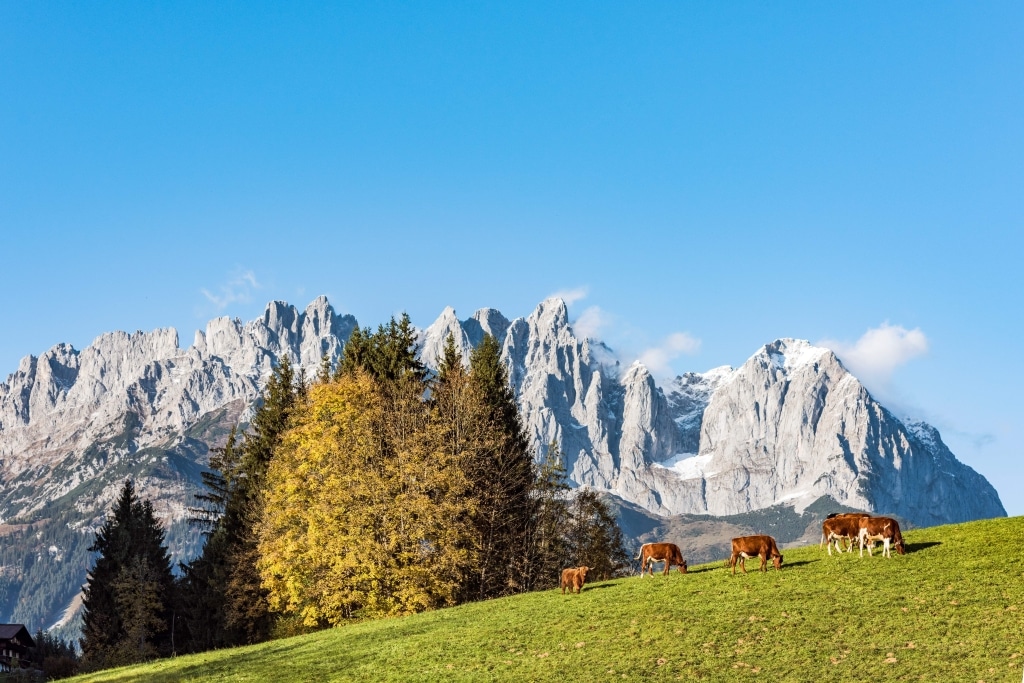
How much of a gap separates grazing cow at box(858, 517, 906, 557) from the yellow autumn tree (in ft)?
72.5

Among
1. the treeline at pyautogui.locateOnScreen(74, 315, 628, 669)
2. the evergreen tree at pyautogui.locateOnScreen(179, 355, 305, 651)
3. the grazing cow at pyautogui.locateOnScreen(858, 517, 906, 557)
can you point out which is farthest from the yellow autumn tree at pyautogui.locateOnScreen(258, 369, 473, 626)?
the grazing cow at pyautogui.locateOnScreen(858, 517, 906, 557)

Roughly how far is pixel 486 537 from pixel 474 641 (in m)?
27.2

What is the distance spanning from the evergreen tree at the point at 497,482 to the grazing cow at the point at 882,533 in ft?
Answer: 76.2

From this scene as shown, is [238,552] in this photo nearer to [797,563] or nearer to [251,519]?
[251,519]

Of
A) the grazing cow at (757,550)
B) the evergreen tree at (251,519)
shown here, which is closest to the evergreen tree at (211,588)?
the evergreen tree at (251,519)

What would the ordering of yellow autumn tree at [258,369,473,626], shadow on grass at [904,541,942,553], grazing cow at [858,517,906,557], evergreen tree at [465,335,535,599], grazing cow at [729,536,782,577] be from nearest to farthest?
grazing cow at [858,517,906,557] < shadow on grass at [904,541,942,553] < grazing cow at [729,536,782,577] < yellow autumn tree at [258,369,473,626] < evergreen tree at [465,335,535,599]

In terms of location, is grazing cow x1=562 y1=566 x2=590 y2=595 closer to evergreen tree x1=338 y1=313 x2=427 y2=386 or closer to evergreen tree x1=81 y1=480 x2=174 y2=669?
evergreen tree x1=338 y1=313 x2=427 y2=386

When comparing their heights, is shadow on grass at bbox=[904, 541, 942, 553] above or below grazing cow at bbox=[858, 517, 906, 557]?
below

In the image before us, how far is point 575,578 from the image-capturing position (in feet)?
124

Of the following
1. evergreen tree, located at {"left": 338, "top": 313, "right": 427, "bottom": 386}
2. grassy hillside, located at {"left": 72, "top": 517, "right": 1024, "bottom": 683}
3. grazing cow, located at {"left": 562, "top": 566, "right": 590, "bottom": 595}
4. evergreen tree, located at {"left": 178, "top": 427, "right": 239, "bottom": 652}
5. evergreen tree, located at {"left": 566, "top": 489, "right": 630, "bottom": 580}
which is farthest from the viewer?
evergreen tree, located at {"left": 566, "top": 489, "right": 630, "bottom": 580}

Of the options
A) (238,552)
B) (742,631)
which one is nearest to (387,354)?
(238,552)

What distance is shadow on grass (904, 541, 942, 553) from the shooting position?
3350 cm

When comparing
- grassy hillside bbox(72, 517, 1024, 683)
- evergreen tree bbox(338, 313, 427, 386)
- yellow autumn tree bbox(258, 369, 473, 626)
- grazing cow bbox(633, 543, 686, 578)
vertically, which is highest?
evergreen tree bbox(338, 313, 427, 386)

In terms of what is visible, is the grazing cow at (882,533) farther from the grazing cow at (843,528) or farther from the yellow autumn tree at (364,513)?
the yellow autumn tree at (364,513)
